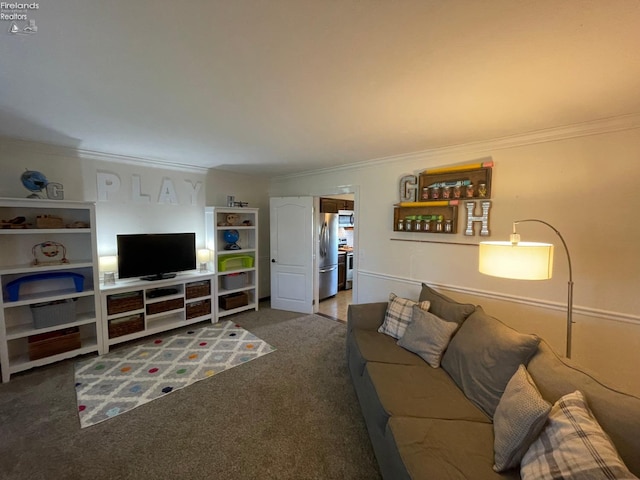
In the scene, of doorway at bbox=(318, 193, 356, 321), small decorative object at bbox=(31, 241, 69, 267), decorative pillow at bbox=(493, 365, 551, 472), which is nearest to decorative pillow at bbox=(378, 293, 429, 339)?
decorative pillow at bbox=(493, 365, 551, 472)

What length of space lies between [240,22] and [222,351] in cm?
313

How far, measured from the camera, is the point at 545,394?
1.35 m

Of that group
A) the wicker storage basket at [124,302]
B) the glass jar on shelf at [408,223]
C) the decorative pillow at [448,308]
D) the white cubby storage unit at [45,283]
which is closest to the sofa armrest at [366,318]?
the decorative pillow at [448,308]

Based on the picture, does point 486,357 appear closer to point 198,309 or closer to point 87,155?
point 198,309

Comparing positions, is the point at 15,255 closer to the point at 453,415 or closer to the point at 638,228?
the point at 453,415

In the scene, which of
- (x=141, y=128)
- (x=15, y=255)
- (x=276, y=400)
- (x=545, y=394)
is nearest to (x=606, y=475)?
(x=545, y=394)

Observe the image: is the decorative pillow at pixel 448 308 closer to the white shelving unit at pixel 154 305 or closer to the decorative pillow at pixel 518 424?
the decorative pillow at pixel 518 424

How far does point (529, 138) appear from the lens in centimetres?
243

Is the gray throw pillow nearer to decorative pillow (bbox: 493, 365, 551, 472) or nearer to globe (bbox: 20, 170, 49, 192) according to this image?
decorative pillow (bbox: 493, 365, 551, 472)

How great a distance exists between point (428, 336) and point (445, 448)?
945 millimetres

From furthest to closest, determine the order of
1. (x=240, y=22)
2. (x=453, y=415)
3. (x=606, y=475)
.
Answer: (x=453, y=415), (x=240, y=22), (x=606, y=475)

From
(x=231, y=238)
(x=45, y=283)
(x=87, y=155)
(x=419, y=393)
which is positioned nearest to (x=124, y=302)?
(x=45, y=283)

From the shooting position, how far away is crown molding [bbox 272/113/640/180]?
2055 millimetres

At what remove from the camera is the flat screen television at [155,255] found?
11.0ft
